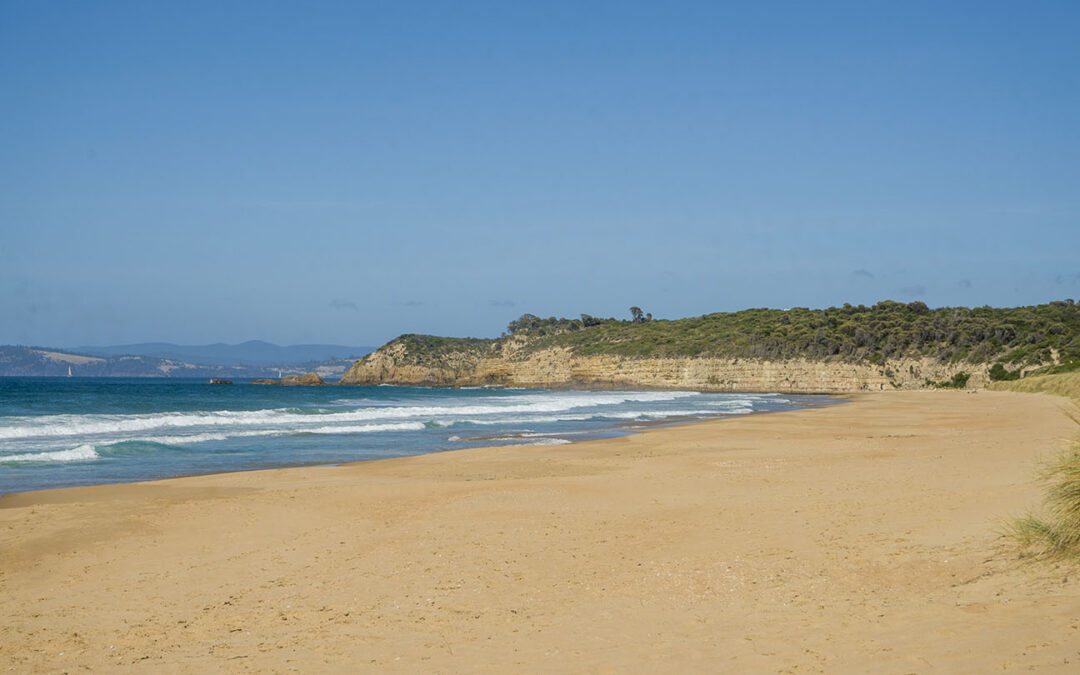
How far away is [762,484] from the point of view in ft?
46.1

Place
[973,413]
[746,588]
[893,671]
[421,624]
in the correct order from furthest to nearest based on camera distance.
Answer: [973,413]
[746,588]
[421,624]
[893,671]

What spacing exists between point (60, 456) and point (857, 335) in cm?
7259

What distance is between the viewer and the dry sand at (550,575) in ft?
19.4

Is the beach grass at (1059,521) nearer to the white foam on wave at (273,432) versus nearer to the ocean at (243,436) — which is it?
the ocean at (243,436)

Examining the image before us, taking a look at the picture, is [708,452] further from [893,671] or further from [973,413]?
[973,413]

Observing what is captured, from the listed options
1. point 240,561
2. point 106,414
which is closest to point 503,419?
point 106,414

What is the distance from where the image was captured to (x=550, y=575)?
334 inches

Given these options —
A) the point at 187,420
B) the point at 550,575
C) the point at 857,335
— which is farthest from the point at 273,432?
the point at 857,335

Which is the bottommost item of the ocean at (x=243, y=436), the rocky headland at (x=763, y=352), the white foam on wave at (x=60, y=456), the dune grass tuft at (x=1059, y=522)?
the ocean at (x=243, y=436)

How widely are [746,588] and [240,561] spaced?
5.83 m

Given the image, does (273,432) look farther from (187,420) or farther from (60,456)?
(60,456)

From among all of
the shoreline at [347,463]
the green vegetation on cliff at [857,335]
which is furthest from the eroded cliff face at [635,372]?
the shoreline at [347,463]

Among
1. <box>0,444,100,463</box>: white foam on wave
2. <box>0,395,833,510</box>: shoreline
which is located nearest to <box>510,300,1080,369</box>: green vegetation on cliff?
<box>0,395,833,510</box>: shoreline

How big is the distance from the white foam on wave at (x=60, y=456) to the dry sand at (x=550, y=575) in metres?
6.82
